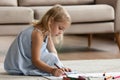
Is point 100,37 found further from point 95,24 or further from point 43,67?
point 43,67

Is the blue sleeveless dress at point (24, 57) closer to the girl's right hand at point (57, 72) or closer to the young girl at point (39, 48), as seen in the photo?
the young girl at point (39, 48)

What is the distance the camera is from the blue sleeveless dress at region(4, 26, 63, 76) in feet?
6.59

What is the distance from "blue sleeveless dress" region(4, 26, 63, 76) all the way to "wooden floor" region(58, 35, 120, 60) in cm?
89

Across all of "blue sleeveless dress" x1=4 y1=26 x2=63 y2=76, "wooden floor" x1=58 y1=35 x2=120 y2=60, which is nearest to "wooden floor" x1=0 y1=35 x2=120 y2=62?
"wooden floor" x1=58 y1=35 x2=120 y2=60

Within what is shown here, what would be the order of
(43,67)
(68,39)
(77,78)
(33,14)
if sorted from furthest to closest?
(68,39) → (33,14) → (43,67) → (77,78)

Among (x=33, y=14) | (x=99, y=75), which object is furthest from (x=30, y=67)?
(x=33, y=14)

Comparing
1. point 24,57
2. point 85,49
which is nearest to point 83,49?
point 85,49

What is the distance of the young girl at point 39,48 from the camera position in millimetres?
1929

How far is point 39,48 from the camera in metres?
1.94

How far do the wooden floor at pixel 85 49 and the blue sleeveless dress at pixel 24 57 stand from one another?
2.91ft

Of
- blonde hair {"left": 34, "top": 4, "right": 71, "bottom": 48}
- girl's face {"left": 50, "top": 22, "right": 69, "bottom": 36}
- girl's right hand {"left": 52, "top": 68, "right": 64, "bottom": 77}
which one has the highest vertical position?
blonde hair {"left": 34, "top": 4, "right": 71, "bottom": 48}

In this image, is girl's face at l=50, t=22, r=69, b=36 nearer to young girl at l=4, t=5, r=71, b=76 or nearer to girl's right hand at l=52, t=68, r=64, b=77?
young girl at l=4, t=5, r=71, b=76

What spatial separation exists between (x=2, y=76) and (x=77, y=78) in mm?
501

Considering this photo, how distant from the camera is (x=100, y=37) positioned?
14.0 ft
